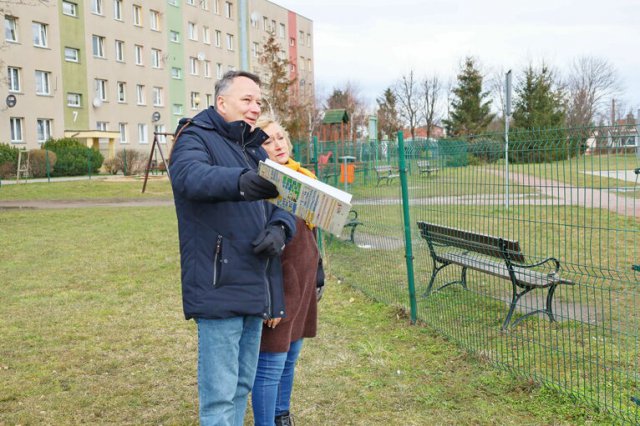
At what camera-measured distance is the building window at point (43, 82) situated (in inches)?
1243

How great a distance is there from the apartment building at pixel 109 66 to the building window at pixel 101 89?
0.06m

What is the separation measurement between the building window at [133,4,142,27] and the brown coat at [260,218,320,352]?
3844 cm

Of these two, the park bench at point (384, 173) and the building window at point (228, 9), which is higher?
the building window at point (228, 9)

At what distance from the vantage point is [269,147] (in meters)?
3.15

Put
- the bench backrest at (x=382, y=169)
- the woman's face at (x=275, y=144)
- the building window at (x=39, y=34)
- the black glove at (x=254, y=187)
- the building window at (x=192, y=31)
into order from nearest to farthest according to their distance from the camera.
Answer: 1. the black glove at (x=254, y=187)
2. the woman's face at (x=275, y=144)
3. the bench backrest at (x=382, y=169)
4. the building window at (x=39, y=34)
5. the building window at (x=192, y=31)

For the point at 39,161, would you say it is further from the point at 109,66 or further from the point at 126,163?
the point at 109,66

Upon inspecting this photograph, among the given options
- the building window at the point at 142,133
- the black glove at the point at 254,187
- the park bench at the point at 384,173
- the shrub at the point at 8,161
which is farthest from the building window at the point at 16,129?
the black glove at the point at 254,187

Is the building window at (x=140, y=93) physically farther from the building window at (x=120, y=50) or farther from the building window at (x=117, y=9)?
the building window at (x=117, y=9)

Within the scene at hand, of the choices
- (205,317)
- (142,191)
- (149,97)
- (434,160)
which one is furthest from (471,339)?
(149,97)

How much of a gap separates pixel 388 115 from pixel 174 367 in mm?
53734

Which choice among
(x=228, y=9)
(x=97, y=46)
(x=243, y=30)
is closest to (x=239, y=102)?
(x=243, y=30)

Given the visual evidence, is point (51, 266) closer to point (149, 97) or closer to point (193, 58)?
point (149, 97)

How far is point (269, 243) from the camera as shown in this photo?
236 centimetres

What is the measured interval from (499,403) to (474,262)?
1537 mm
